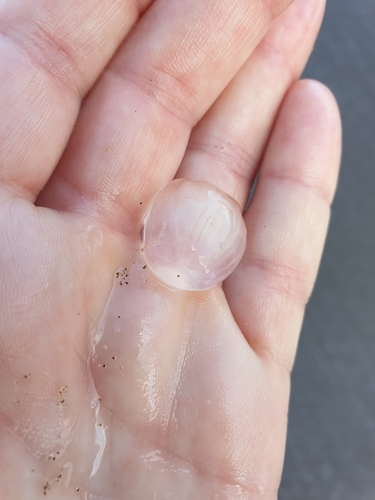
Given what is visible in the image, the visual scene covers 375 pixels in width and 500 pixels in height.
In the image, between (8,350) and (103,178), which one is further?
(103,178)

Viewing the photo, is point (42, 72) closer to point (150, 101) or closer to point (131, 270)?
point (150, 101)

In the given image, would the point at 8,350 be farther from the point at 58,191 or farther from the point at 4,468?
the point at 58,191

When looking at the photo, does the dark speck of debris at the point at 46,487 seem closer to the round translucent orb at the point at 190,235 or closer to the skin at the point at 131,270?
the skin at the point at 131,270

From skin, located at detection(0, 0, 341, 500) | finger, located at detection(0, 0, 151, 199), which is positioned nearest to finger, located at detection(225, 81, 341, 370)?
skin, located at detection(0, 0, 341, 500)

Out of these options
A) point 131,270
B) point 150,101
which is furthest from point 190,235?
point 150,101

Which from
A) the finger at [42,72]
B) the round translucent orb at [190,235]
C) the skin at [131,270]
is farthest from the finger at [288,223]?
the finger at [42,72]

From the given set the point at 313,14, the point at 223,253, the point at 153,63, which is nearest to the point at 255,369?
the point at 223,253
